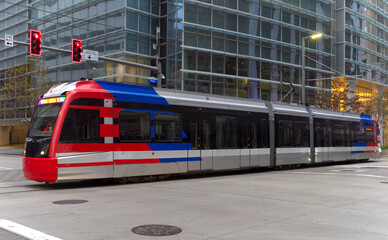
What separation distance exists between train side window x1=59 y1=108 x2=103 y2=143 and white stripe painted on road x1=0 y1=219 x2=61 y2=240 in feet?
16.8

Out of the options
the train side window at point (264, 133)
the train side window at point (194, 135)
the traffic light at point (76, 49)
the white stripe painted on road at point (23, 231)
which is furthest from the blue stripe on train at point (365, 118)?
the white stripe painted on road at point (23, 231)

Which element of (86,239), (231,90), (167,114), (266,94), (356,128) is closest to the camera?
(86,239)

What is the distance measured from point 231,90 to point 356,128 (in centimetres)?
1260

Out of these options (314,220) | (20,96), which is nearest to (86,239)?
(314,220)

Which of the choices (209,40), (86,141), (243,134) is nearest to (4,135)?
(209,40)

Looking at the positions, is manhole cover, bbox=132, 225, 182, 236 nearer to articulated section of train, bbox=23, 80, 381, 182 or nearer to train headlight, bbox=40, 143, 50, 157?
articulated section of train, bbox=23, 80, 381, 182

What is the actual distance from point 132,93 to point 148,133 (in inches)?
59.1

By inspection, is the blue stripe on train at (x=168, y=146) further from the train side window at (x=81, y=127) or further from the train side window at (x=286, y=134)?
the train side window at (x=286, y=134)

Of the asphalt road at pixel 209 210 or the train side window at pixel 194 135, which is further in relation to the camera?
the train side window at pixel 194 135

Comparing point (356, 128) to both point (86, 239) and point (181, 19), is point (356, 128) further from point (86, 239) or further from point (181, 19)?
point (86, 239)

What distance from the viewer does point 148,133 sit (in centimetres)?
1391

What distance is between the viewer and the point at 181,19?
32.8 metres

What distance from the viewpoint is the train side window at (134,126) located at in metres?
13.2

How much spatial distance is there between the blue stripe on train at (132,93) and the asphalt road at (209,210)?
3024 millimetres
